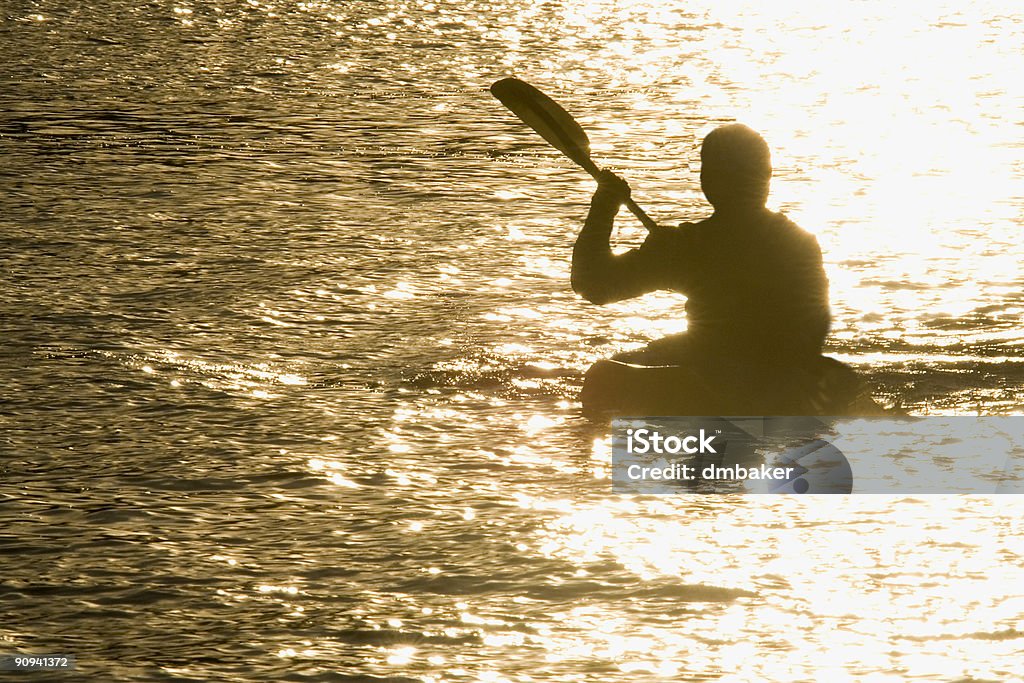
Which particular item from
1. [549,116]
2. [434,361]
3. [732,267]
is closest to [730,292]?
[732,267]

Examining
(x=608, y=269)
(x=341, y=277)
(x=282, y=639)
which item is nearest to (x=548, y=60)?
(x=341, y=277)

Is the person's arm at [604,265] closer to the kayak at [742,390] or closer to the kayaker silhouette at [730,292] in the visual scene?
the kayaker silhouette at [730,292]

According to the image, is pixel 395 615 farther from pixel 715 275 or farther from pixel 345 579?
pixel 715 275

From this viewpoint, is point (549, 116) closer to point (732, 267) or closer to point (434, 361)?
point (434, 361)

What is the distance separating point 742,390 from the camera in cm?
613

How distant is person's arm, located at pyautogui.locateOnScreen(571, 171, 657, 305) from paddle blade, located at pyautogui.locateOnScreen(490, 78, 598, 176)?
28.6 inches

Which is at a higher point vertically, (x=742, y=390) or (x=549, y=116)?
(x=549, y=116)

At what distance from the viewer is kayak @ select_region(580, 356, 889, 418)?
6051mm

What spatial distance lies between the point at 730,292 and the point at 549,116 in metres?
1.24

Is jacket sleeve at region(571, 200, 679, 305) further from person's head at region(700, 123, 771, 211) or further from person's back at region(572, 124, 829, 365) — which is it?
person's head at region(700, 123, 771, 211)

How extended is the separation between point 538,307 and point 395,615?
3210 millimetres

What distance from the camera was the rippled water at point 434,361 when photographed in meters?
4.58

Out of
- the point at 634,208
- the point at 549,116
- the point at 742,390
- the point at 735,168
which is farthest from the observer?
the point at 549,116

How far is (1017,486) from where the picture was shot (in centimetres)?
560
